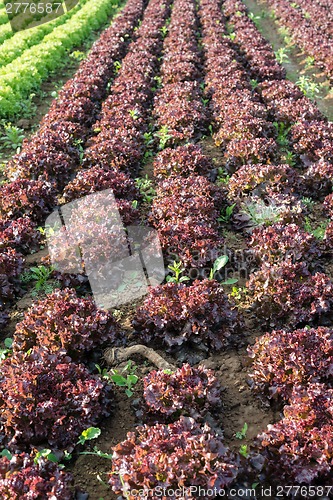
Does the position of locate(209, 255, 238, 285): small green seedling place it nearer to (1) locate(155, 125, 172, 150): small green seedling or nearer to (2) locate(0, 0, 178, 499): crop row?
(2) locate(0, 0, 178, 499): crop row

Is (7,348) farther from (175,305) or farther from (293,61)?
(293,61)

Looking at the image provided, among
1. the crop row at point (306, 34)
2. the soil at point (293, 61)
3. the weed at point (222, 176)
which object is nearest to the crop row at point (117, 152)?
the weed at point (222, 176)

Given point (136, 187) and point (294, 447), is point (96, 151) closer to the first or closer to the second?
point (136, 187)

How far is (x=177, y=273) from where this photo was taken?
21.0 ft

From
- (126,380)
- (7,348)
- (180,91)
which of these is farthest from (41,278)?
(180,91)

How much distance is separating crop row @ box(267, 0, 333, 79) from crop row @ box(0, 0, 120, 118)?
8630mm

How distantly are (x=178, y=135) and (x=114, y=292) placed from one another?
469cm

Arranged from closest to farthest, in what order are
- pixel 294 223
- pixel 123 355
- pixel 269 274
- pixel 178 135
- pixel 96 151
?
pixel 123 355 < pixel 269 274 < pixel 294 223 < pixel 96 151 < pixel 178 135

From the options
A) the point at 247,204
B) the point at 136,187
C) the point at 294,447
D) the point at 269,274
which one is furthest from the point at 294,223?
the point at 294,447

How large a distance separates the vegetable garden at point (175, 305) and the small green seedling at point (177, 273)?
0.07 metres

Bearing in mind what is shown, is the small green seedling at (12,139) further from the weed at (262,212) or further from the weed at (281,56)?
the weed at (281,56)

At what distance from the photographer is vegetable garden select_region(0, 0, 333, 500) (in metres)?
4.05

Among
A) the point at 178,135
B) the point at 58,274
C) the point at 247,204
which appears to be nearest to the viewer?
the point at 58,274

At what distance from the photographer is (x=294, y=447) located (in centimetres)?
402
